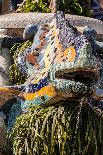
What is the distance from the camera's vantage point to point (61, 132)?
4941 millimetres

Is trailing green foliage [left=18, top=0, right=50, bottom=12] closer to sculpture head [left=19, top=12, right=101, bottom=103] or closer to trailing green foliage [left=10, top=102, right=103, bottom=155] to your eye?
sculpture head [left=19, top=12, right=101, bottom=103]

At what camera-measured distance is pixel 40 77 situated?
5359mm

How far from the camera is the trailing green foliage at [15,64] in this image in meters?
6.72

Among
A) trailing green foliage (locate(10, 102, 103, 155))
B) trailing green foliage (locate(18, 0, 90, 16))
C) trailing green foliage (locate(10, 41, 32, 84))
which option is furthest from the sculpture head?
trailing green foliage (locate(18, 0, 90, 16))

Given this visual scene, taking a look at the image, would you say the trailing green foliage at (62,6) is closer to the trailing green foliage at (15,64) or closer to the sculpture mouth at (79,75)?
the trailing green foliage at (15,64)

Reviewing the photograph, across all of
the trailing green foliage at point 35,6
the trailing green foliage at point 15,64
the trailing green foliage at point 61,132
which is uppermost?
the trailing green foliage at point 61,132

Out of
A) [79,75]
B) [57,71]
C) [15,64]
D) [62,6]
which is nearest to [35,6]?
[62,6]

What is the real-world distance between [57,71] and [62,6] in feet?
18.1

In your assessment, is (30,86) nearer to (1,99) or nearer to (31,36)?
(1,99)

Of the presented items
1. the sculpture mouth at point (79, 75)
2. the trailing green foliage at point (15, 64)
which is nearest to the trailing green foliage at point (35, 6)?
the trailing green foliage at point (15, 64)

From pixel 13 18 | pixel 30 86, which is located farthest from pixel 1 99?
pixel 13 18

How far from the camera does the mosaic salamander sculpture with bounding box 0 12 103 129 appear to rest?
15.3 ft

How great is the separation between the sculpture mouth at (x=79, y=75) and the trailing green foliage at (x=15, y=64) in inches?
74.2

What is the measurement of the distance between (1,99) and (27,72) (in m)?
1.06
